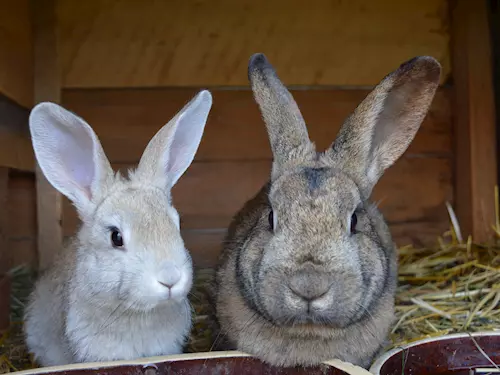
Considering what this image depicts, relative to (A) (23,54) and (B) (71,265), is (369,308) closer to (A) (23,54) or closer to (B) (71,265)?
(B) (71,265)

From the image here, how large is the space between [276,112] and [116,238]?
888 mm

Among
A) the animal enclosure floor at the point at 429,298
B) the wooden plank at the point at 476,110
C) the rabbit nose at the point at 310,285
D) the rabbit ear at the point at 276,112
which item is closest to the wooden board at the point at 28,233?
the animal enclosure floor at the point at 429,298

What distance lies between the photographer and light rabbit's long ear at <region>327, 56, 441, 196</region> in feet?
9.37

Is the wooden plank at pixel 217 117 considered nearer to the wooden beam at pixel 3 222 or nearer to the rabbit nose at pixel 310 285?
the wooden beam at pixel 3 222

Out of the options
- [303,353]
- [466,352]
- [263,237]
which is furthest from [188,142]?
[466,352]

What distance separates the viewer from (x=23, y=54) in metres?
4.08

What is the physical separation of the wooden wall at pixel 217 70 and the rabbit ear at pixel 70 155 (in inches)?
54.5

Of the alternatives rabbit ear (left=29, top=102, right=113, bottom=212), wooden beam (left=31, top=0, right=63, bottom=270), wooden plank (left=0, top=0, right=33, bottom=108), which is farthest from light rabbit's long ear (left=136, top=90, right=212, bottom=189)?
wooden beam (left=31, top=0, right=63, bottom=270)

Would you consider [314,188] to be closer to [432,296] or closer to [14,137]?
[432,296]

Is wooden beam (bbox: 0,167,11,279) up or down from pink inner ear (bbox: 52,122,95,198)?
down

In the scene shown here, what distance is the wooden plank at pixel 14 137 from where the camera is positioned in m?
3.79

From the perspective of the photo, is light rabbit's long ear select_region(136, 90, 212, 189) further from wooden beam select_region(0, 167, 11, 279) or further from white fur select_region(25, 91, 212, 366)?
wooden beam select_region(0, 167, 11, 279)

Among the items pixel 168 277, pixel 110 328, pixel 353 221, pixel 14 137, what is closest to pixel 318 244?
pixel 353 221

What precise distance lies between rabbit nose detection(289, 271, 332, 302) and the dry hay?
1.00 metres
